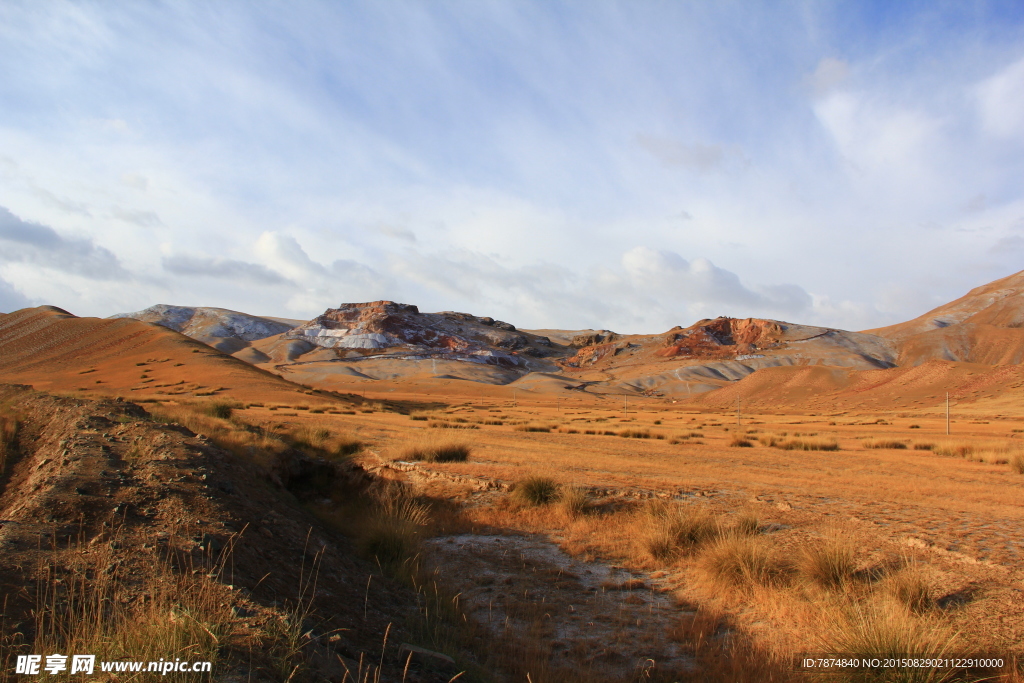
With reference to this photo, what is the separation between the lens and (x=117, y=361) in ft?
221

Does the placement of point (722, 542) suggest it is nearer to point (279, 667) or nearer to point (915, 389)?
point (279, 667)

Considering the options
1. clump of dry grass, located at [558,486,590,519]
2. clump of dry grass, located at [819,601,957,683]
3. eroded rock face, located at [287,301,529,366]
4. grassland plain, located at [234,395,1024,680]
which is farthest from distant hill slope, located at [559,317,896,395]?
clump of dry grass, located at [819,601,957,683]

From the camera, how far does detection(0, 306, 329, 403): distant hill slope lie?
5096cm

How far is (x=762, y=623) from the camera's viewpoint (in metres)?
5.55

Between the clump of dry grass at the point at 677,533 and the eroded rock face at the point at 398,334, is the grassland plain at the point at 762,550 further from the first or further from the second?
the eroded rock face at the point at 398,334

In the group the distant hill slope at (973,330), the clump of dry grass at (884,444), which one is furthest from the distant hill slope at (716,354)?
the clump of dry grass at (884,444)

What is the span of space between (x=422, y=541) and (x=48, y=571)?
5.18m

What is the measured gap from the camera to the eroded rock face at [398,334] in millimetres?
161625

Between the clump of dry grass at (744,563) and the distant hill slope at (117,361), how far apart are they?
4526cm

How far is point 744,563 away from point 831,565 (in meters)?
0.91

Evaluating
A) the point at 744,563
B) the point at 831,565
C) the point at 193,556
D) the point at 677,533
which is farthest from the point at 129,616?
the point at 831,565

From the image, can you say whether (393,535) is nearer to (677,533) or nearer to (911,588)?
(677,533)

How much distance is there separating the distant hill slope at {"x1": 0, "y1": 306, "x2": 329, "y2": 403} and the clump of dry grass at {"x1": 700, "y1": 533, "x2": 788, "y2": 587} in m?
45.3

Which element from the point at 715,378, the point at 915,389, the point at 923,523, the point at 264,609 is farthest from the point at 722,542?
the point at 715,378
